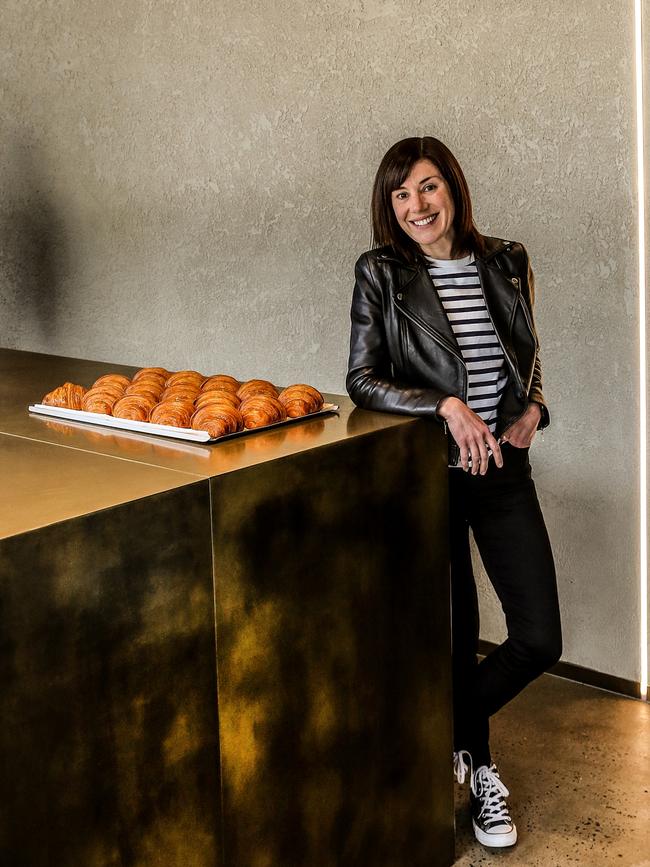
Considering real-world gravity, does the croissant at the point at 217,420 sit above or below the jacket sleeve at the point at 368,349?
below

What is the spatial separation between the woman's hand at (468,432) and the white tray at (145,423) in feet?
0.87

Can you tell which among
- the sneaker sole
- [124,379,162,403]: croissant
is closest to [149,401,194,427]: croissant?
[124,379,162,403]: croissant

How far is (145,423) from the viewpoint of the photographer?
6.31ft

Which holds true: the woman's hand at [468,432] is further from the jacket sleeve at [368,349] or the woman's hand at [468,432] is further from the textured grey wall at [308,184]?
the textured grey wall at [308,184]

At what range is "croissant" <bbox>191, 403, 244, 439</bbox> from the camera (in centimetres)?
Answer: 183

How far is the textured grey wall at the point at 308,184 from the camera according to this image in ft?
9.61

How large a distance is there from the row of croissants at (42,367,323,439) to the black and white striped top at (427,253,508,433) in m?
0.35

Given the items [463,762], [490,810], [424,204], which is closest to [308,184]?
[424,204]

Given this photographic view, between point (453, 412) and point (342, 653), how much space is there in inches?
21.1

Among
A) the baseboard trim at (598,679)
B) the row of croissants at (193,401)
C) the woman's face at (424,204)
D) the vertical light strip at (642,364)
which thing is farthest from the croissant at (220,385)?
the baseboard trim at (598,679)

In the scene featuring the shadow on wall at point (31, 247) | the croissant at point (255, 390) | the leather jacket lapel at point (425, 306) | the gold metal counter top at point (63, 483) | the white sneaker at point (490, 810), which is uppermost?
the shadow on wall at point (31, 247)

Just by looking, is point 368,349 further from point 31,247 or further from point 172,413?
point 31,247

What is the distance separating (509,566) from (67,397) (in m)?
1.07

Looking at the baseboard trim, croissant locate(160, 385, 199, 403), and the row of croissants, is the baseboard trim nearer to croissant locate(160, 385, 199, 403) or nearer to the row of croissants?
the row of croissants
